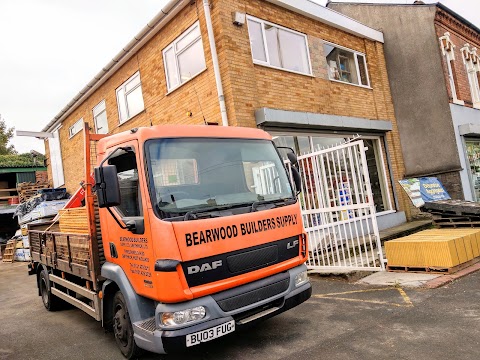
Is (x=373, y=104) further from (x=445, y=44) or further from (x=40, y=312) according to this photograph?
(x=40, y=312)

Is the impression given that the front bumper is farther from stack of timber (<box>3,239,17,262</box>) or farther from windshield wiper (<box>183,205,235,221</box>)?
stack of timber (<box>3,239,17,262</box>)

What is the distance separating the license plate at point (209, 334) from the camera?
3.10 m

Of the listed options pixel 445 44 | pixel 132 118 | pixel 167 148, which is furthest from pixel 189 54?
pixel 445 44

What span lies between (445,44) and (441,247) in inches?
341

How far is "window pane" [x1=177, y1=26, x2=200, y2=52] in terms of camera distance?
8.52 metres

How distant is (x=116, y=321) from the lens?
3918mm

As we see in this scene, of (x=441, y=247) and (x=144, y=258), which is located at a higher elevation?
(x=144, y=258)

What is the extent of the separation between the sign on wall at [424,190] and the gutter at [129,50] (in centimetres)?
809

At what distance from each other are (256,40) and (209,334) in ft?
23.9

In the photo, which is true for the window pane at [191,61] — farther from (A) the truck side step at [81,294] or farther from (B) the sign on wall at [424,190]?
(B) the sign on wall at [424,190]

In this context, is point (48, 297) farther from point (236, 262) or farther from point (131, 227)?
point (236, 262)

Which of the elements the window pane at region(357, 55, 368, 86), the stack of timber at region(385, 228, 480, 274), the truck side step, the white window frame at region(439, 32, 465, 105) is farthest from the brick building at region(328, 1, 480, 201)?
the truck side step

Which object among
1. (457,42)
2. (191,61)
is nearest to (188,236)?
(191,61)

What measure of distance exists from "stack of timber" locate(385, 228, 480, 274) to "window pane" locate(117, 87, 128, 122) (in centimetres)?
903
